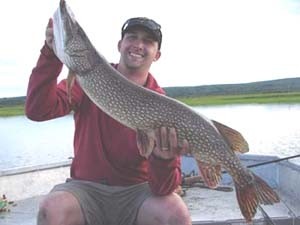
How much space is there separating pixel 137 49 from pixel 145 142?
89 cm

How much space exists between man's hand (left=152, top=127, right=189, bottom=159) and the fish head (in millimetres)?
724

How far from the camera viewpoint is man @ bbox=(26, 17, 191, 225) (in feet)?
12.3

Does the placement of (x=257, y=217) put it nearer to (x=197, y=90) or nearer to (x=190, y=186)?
(x=190, y=186)

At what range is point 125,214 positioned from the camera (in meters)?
3.98

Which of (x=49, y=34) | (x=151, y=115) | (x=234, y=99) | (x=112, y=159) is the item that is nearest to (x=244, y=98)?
(x=234, y=99)

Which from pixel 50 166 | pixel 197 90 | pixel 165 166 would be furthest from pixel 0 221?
pixel 197 90

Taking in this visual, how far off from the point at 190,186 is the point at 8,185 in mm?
2530

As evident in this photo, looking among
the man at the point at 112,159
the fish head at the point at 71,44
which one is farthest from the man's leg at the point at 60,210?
the fish head at the point at 71,44

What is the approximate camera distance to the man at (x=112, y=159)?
12.3 feet

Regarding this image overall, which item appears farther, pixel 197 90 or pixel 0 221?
pixel 197 90

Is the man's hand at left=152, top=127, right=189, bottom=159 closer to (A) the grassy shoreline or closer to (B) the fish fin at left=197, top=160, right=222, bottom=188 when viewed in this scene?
(B) the fish fin at left=197, top=160, right=222, bottom=188

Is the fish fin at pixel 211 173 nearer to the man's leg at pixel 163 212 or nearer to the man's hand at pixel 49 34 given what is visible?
the man's leg at pixel 163 212

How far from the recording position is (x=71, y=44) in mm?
3748

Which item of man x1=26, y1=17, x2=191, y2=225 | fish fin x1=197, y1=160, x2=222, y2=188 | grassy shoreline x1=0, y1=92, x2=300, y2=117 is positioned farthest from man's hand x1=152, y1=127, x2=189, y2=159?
grassy shoreline x1=0, y1=92, x2=300, y2=117
